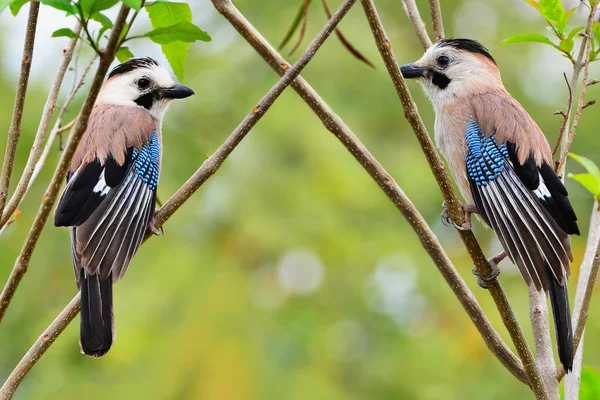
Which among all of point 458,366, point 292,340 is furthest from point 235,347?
point 458,366

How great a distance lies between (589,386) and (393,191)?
964mm

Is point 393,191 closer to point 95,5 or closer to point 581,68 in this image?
point 581,68

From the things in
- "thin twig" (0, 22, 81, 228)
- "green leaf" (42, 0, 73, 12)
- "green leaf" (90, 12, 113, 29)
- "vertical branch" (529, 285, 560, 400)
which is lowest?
"vertical branch" (529, 285, 560, 400)

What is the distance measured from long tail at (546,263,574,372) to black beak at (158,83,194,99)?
6.08ft

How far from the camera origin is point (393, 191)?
2428 millimetres

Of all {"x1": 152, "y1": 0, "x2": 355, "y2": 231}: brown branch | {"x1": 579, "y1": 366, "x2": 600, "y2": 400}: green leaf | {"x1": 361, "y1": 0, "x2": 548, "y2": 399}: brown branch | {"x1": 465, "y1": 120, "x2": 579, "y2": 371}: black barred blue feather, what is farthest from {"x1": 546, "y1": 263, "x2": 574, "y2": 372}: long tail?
{"x1": 152, "y1": 0, "x2": 355, "y2": 231}: brown branch

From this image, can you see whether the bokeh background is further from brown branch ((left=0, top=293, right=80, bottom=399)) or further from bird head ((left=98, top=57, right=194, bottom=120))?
brown branch ((left=0, top=293, right=80, bottom=399))

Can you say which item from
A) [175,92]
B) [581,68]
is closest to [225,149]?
[581,68]

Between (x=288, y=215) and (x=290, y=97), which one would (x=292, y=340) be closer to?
(x=288, y=215)

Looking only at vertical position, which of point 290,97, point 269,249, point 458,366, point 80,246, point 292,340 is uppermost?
point 80,246

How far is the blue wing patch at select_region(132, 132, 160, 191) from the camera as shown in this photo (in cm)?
319

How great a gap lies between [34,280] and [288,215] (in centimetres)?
241

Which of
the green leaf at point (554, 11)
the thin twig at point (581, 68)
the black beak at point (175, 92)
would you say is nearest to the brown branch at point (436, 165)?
the thin twig at point (581, 68)

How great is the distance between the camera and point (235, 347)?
5672 mm
